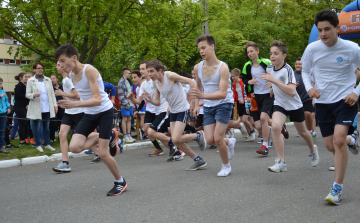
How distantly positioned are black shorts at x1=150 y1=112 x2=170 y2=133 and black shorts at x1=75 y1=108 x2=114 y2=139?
8.96ft

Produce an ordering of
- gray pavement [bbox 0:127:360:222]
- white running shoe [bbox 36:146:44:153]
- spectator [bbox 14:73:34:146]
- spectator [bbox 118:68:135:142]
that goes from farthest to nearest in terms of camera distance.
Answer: spectator [bbox 118:68:135:142]
spectator [bbox 14:73:34:146]
white running shoe [bbox 36:146:44:153]
gray pavement [bbox 0:127:360:222]

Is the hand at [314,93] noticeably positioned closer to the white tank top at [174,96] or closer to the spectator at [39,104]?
the white tank top at [174,96]

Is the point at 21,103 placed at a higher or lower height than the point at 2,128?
higher

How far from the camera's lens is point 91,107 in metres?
5.72

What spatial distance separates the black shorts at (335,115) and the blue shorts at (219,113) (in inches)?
66.4

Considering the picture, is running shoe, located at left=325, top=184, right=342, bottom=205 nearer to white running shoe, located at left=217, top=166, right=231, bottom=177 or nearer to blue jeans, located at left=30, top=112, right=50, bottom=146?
white running shoe, located at left=217, top=166, right=231, bottom=177

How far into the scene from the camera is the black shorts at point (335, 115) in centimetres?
460

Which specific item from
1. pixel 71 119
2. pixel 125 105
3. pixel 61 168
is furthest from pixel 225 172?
pixel 125 105

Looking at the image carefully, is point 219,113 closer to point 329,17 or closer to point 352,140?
point 352,140

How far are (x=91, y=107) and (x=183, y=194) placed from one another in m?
1.76

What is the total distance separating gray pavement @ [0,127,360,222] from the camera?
436 cm

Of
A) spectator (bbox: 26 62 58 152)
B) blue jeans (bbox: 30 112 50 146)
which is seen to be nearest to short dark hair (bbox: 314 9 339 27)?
spectator (bbox: 26 62 58 152)

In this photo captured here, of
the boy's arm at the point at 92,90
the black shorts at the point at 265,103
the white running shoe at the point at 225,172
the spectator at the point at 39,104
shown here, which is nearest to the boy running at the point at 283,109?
the white running shoe at the point at 225,172

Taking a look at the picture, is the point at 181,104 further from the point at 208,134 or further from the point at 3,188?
the point at 3,188
